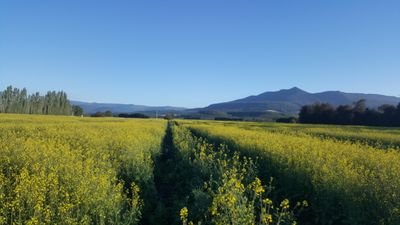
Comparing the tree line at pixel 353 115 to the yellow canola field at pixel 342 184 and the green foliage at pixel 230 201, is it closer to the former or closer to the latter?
the green foliage at pixel 230 201

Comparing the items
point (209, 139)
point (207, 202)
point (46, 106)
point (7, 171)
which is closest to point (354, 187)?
point (207, 202)

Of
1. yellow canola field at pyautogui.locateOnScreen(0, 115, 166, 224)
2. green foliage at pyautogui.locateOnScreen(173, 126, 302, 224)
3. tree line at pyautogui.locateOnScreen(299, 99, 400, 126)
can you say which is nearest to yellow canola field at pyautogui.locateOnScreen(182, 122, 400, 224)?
green foliage at pyautogui.locateOnScreen(173, 126, 302, 224)

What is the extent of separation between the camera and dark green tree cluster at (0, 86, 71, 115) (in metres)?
116

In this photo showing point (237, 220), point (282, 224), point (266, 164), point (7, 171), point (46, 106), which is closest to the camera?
point (237, 220)

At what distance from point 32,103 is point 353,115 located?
3563 inches

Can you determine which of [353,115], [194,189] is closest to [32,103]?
[353,115]

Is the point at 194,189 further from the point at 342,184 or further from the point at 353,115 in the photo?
the point at 353,115

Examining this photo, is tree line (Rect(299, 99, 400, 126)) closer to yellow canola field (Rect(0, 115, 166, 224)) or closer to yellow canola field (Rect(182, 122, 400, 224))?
yellow canola field (Rect(182, 122, 400, 224))

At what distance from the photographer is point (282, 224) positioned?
8.00 m

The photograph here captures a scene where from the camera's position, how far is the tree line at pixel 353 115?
70188 mm

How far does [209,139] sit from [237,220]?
22.3m

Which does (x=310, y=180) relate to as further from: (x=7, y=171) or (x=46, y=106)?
(x=46, y=106)

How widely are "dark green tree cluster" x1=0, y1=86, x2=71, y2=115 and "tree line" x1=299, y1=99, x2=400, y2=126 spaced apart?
78190 mm

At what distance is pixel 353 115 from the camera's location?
244ft
